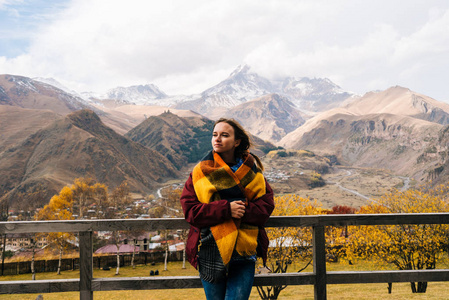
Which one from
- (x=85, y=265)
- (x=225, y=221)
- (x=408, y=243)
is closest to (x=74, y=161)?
(x=408, y=243)

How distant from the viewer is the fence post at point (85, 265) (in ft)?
11.5

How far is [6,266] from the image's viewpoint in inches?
1361

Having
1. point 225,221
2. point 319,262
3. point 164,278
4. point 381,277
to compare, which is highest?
point 225,221

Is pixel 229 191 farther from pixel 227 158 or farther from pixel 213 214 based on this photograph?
pixel 227 158

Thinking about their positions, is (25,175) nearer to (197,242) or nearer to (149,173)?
(149,173)

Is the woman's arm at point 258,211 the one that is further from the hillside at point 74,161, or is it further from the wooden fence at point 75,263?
the hillside at point 74,161

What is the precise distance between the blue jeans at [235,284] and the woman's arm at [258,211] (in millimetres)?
350

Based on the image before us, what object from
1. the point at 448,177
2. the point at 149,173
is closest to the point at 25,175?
the point at 149,173

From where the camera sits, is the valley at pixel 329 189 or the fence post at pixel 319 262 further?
the valley at pixel 329 189

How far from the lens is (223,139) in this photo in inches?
121

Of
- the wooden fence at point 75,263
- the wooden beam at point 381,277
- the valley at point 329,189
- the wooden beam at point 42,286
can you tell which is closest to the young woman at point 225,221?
the wooden beam at point 381,277

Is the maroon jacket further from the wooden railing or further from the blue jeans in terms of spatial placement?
the wooden railing

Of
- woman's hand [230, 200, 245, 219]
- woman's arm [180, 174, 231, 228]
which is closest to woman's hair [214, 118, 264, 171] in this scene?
woman's hand [230, 200, 245, 219]

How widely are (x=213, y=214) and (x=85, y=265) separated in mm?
1674
